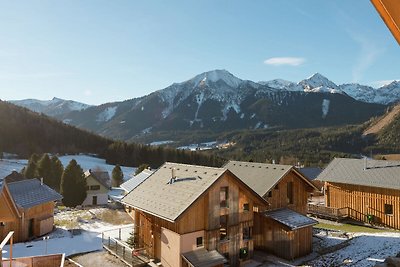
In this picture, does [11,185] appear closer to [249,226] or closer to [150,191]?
[150,191]

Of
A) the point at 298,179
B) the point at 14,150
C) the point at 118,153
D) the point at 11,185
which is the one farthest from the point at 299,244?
the point at 14,150

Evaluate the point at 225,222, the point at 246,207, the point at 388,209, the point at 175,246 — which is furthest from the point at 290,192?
the point at 175,246

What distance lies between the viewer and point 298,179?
3150 centimetres

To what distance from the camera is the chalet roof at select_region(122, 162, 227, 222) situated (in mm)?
22773

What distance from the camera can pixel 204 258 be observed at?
870 inches

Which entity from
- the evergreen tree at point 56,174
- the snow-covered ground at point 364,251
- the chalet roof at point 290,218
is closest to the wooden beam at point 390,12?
the snow-covered ground at point 364,251

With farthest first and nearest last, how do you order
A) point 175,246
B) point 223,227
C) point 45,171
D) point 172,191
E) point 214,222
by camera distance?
point 45,171, point 172,191, point 223,227, point 214,222, point 175,246

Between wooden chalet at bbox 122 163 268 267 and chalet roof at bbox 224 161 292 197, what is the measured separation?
222cm

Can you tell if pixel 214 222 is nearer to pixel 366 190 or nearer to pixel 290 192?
pixel 290 192

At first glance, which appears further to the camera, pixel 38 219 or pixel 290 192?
pixel 38 219

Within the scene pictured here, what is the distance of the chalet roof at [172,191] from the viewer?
22773 millimetres

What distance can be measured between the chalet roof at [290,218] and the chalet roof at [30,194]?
23810mm

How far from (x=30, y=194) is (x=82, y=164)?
287 feet

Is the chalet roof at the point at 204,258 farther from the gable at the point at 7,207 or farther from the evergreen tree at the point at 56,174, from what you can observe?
the evergreen tree at the point at 56,174
